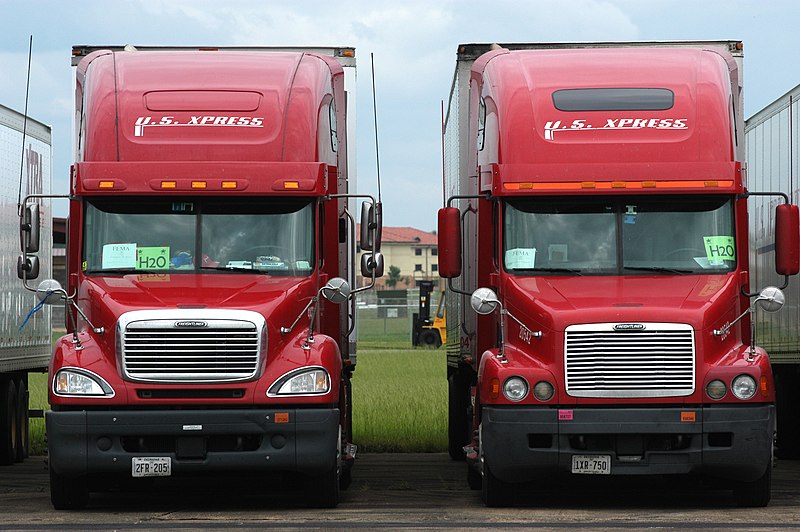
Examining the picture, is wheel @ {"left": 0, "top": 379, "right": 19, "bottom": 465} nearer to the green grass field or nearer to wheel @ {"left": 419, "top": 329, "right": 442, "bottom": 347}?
the green grass field

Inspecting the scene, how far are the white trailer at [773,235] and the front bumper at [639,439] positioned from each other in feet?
13.9

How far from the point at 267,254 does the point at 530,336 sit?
235cm

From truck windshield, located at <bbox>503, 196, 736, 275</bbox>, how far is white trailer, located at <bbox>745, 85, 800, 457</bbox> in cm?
325

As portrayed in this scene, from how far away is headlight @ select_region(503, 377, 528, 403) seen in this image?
12859 millimetres

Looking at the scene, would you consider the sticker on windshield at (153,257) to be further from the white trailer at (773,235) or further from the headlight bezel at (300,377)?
the white trailer at (773,235)

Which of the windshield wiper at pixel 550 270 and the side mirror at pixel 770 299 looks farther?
the windshield wiper at pixel 550 270

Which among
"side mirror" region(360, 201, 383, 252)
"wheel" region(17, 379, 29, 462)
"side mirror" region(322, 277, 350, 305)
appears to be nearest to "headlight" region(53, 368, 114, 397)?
"side mirror" region(322, 277, 350, 305)

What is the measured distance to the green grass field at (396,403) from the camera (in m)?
20.3

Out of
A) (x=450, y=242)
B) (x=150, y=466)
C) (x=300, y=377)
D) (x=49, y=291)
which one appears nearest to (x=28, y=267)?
(x=49, y=291)

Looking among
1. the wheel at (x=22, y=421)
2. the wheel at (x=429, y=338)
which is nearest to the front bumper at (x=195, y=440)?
the wheel at (x=22, y=421)

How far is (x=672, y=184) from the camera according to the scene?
13.4 m

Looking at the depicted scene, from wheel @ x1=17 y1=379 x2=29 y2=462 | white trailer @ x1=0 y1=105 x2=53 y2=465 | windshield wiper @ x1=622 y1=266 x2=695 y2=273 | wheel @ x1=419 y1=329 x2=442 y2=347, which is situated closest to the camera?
windshield wiper @ x1=622 y1=266 x2=695 y2=273

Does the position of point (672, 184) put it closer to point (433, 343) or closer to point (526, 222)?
point (526, 222)

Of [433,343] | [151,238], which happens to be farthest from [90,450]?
[433,343]
